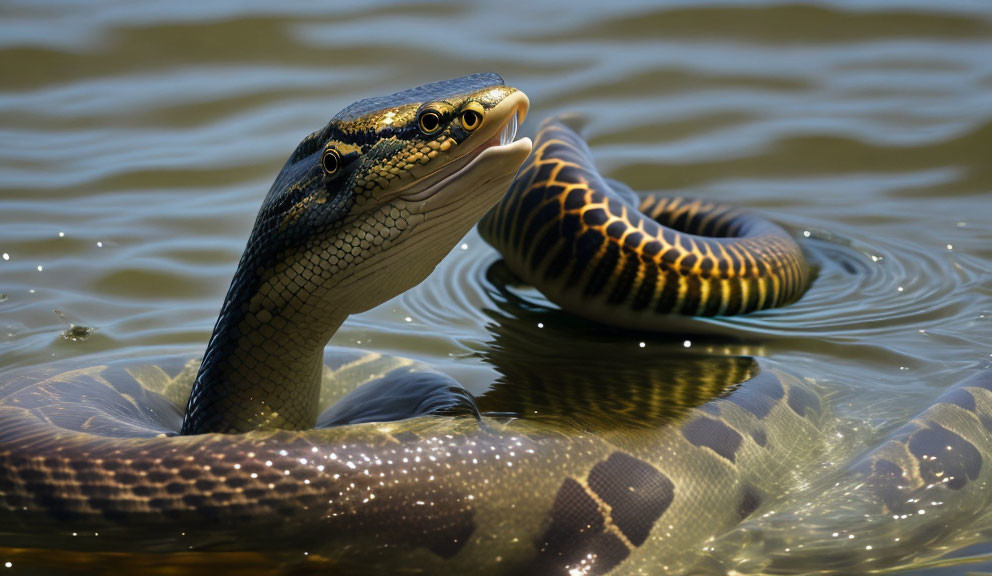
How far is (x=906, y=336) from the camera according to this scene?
4770 millimetres

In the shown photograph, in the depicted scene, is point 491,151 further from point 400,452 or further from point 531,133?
point 531,133

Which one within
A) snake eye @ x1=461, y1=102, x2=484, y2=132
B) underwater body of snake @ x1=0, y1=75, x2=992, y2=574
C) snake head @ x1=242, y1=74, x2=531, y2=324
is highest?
snake eye @ x1=461, y1=102, x2=484, y2=132

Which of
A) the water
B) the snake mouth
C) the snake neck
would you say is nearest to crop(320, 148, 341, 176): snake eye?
the snake mouth

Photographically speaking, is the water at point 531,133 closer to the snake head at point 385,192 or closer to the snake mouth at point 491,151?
the snake head at point 385,192

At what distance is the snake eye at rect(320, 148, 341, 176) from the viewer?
3314 millimetres

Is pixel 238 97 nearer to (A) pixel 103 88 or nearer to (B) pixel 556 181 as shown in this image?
(A) pixel 103 88

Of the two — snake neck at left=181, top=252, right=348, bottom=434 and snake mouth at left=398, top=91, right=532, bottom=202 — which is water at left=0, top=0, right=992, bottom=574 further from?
snake mouth at left=398, top=91, right=532, bottom=202

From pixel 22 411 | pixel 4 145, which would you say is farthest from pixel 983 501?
pixel 4 145

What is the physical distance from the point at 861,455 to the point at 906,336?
1.29 m

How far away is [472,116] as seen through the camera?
3.11 meters

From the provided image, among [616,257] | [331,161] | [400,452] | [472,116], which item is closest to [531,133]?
[616,257]

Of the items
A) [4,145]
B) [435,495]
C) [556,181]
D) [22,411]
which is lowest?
[435,495]

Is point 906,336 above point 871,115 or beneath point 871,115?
beneath

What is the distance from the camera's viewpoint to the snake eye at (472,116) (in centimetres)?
310
